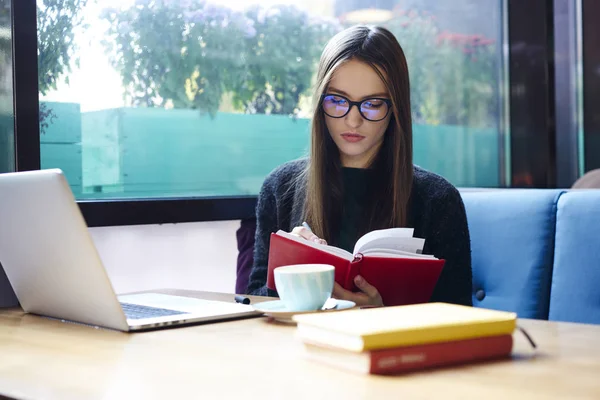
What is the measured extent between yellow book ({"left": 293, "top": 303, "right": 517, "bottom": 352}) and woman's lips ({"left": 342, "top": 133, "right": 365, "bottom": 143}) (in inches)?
36.3

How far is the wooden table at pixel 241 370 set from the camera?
77 centimetres

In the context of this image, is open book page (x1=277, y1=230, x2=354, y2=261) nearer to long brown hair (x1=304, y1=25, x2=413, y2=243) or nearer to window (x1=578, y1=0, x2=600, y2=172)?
long brown hair (x1=304, y1=25, x2=413, y2=243)

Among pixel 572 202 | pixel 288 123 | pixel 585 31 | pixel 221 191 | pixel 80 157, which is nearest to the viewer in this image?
pixel 572 202

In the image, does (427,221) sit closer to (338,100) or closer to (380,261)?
(338,100)

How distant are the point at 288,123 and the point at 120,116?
0.74 m

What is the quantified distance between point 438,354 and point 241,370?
0.75ft

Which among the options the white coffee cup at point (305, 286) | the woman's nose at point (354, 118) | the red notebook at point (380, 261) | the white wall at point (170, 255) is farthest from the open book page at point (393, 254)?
the white wall at point (170, 255)

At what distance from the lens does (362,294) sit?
4.70 ft

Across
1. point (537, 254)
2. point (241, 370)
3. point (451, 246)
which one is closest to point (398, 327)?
point (241, 370)

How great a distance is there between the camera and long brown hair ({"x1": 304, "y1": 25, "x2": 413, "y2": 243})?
186 cm

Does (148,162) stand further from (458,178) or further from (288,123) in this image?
(458,178)

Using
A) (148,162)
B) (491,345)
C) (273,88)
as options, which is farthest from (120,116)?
(491,345)

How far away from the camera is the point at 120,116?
7.99 feet

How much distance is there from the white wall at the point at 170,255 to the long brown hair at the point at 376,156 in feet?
2.40
